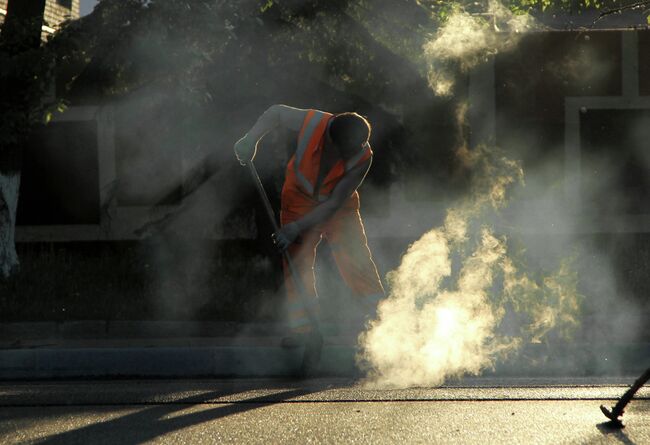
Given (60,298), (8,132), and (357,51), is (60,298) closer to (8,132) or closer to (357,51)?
(8,132)

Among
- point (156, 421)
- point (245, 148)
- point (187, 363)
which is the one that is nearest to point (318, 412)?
point (156, 421)

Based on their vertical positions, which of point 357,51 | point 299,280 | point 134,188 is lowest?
point 299,280

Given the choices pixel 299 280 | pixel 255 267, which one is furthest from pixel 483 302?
pixel 255 267

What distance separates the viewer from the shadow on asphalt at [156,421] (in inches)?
177

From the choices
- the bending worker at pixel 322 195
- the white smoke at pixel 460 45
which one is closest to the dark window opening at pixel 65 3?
the white smoke at pixel 460 45

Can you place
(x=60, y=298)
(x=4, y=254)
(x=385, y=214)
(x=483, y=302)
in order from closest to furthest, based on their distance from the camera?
(x=483, y=302) < (x=60, y=298) < (x=4, y=254) < (x=385, y=214)

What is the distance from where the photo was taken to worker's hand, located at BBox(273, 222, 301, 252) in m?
6.16

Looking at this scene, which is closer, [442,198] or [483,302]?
→ [483,302]

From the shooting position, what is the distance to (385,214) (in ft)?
38.3

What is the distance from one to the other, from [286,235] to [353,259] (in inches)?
23.9

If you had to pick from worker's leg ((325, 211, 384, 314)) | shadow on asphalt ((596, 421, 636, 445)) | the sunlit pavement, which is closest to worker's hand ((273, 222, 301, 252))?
worker's leg ((325, 211, 384, 314))

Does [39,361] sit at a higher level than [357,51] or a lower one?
lower

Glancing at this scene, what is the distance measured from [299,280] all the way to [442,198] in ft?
15.7

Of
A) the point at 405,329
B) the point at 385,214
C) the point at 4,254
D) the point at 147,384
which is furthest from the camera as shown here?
the point at 385,214
